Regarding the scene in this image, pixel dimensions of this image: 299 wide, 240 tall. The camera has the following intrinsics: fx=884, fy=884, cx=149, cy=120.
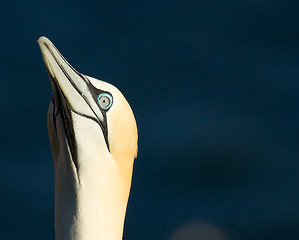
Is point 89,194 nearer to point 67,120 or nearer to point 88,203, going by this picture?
point 88,203

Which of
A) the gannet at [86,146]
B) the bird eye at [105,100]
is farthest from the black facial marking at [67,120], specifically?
the bird eye at [105,100]

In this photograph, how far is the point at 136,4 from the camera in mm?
7574

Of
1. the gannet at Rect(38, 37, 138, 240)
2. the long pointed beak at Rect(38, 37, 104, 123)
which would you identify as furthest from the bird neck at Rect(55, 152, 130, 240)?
the long pointed beak at Rect(38, 37, 104, 123)

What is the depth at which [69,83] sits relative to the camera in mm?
4145

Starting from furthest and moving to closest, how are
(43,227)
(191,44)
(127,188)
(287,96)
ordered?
(191,44) < (287,96) < (43,227) < (127,188)

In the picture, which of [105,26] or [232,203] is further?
[105,26]

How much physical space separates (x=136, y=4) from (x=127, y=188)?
3.46m

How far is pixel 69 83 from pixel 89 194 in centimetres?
53

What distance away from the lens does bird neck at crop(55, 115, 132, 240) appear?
163 inches

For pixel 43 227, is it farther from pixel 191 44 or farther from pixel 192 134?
pixel 191 44

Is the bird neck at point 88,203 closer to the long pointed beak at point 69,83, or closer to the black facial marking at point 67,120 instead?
the black facial marking at point 67,120

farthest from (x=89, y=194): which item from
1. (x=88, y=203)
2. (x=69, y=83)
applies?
(x=69, y=83)

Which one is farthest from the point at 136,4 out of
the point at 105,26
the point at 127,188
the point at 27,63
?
the point at 127,188

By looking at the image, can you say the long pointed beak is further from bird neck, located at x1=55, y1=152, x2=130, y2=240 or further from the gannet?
bird neck, located at x1=55, y1=152, x2=130, y2=240
